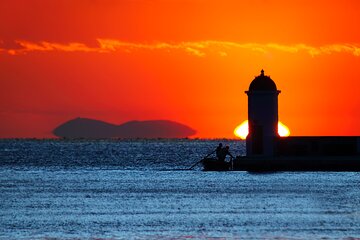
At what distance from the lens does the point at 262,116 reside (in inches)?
3588

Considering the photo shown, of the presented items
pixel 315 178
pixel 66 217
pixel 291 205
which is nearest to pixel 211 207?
pixel 291 205

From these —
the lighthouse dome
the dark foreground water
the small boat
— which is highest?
the lighthouse dome

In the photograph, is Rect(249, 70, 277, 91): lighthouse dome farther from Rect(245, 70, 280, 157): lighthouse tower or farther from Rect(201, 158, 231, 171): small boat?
Rect(201, 158, 231, 171): small boat

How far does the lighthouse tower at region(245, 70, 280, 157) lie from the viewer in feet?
299

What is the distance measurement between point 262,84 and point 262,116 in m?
2.75

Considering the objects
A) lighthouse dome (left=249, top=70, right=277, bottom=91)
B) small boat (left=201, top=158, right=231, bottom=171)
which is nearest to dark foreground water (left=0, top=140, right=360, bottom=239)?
small boat (left=201, top=158, right=231, bottom=171)

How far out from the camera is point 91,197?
70.3 meters

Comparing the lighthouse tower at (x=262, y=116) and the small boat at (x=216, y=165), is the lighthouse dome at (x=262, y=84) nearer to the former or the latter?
the lighthouse tower at (x=262, y=116)

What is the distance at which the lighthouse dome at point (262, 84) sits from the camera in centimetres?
9138

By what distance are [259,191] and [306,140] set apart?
20.1 m

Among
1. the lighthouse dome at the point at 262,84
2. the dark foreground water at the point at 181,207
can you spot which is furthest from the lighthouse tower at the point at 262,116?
the dark foreground water at the point at 181,207

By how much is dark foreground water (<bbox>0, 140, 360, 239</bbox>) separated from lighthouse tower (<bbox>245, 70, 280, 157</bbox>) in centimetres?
271

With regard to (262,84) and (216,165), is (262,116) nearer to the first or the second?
(262,84)

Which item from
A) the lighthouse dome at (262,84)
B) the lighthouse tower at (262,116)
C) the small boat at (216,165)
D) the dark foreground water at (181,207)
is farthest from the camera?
the small boat at (216,165)
